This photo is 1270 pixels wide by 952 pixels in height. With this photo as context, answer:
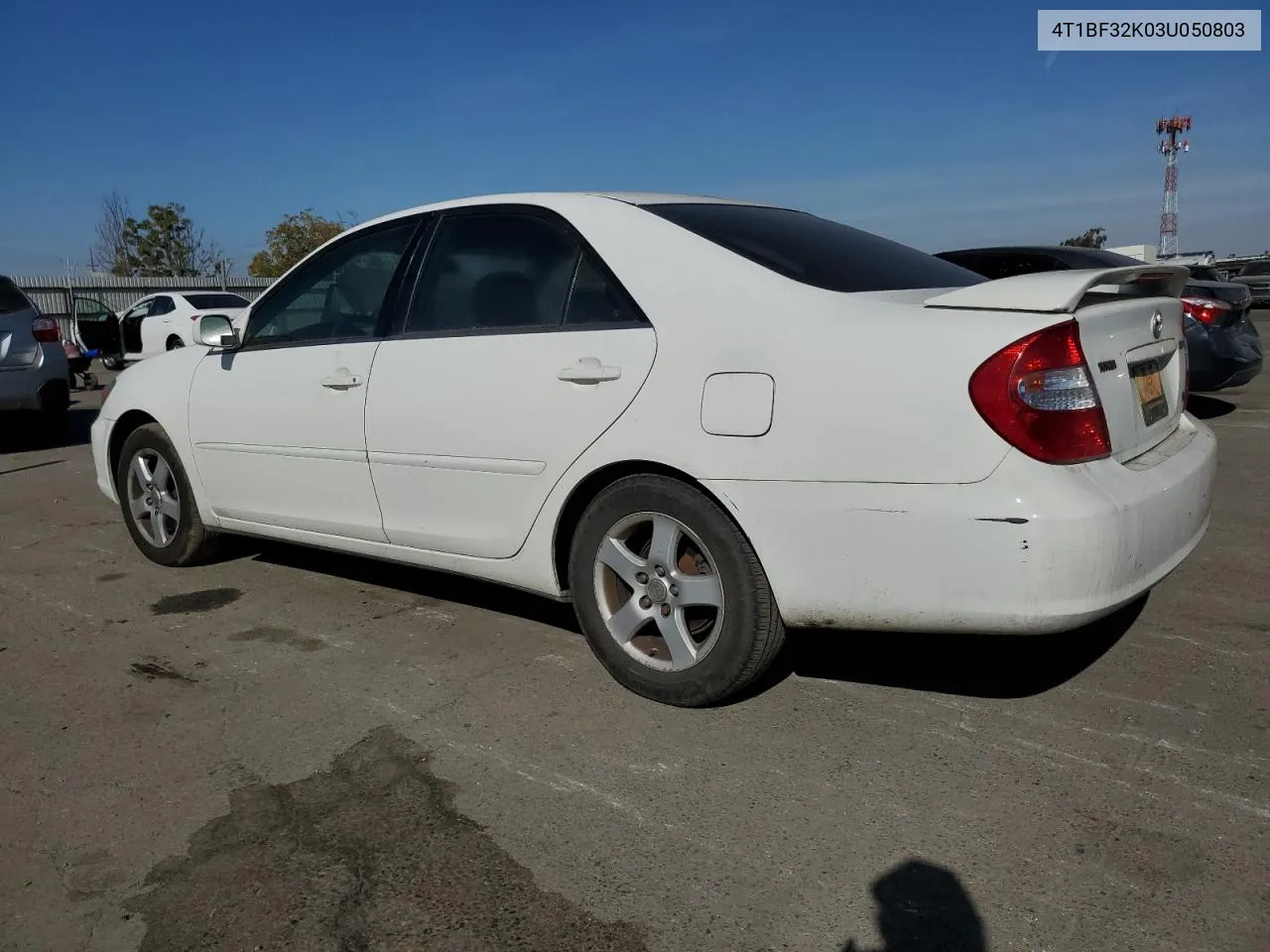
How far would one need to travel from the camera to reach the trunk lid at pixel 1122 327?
9.27ft

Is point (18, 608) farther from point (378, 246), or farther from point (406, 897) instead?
point (406, 897)

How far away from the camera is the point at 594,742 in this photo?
10.3 feet

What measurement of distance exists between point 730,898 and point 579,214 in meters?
2.25

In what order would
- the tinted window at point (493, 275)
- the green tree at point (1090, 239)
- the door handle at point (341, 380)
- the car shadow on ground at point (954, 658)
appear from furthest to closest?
the green tree at point (1090, 239) → the door handle at point (341, 380) → the tinted window at point (493, 275) → the car shadow on ground at point (954, 658)

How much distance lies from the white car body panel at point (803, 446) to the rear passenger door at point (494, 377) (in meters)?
0.01

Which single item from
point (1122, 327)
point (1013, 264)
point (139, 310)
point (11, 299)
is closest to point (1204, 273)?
point (1013, 264)

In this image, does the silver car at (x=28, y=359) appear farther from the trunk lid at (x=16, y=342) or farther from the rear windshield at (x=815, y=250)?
the rear windshield at (x=815, y=250)

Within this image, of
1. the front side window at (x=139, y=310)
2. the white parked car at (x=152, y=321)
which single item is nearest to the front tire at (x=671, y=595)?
the white parked car at (x=152, y=321)

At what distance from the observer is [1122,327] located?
305cm

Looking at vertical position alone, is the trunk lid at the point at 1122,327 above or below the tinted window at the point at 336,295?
below

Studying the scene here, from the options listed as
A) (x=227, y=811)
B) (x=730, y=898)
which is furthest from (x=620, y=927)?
(x=227, y=811)

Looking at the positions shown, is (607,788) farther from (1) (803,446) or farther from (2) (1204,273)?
(2) (1204,273)

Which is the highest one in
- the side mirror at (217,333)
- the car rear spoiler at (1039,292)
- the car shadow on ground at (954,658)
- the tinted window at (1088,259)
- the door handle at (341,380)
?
the side mirror at (217,333)

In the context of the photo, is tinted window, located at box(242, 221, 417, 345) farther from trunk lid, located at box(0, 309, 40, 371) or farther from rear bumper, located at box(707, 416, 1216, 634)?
trunk lid, located at box(0, 309, 40, 371)
